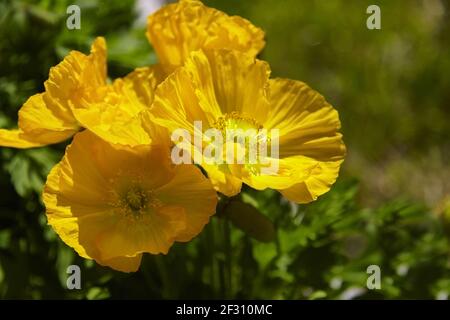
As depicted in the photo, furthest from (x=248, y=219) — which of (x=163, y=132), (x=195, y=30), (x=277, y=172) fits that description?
(x=195, y=30)

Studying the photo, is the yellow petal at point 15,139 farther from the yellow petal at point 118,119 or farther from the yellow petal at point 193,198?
the yellow petal at point 193,198

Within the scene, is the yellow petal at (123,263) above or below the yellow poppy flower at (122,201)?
below

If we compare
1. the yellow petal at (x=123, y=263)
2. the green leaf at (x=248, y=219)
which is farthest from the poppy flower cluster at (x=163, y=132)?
the green leaf at (x=248, y=219)

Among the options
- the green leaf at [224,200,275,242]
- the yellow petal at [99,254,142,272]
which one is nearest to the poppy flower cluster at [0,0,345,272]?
the yellow petal at [99,254,142,272]

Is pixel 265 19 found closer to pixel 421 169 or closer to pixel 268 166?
pixel 421 169

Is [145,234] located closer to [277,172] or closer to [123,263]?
[123,263]
